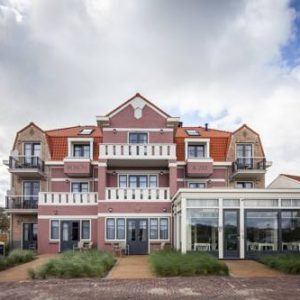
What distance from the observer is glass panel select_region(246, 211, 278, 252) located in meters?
21.8

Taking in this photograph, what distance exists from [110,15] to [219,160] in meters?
16.8

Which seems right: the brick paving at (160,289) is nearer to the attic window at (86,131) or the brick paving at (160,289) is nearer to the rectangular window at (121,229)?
the rectangular window at (121,229)

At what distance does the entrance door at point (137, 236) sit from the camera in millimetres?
26312

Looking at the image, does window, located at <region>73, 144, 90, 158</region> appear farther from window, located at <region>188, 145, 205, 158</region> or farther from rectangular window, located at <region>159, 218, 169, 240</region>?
rectangular window, located at <region>159, 218, 169, 240</region>

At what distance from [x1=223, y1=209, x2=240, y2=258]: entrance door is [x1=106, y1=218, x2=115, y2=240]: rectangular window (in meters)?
7.42

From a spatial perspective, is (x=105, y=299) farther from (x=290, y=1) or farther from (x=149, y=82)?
(x=149, y=82)

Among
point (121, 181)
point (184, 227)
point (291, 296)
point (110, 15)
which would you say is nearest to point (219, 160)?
point (121, 181)

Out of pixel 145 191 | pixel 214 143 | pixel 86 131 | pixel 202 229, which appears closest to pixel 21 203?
pixel 86 131

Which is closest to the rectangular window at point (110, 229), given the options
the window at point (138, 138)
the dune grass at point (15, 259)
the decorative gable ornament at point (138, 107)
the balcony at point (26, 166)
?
the dune grass at point (15, 259)

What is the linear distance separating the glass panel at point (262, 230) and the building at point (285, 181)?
796cm

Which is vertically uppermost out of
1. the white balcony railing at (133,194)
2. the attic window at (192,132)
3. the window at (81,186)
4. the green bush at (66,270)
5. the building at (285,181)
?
the attic window at (192,132)

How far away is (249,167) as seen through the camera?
2998 centimetres

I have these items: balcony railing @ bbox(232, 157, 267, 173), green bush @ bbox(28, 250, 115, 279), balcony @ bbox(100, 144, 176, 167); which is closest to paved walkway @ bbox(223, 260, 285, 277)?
green bush @ bbox(28, 250, 115, 279)

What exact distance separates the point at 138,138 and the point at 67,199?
19.3ft
